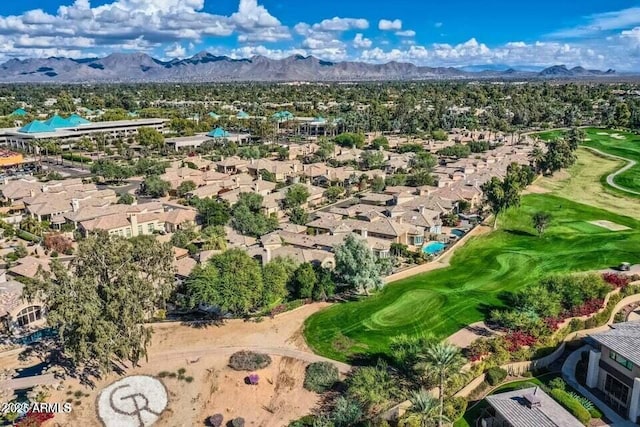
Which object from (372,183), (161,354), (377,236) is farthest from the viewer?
(372,183)

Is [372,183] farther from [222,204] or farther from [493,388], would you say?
[493,388]

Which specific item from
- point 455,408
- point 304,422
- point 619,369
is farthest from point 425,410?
point 619,369

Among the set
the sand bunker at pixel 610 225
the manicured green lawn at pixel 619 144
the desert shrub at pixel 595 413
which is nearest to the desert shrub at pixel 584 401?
the desert shrub at pixel 595 413

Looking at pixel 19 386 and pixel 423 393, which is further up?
pixel 423 393

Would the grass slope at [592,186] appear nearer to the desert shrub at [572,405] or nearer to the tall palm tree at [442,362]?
the desert shrub at [572,405]

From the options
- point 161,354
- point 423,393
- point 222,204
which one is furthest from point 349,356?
point 222,204

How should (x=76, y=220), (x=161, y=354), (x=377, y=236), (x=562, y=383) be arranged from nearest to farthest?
(x=562, y=383)
(x=161, y=354)
(x=377, y=236)
(x=76, y=220)
